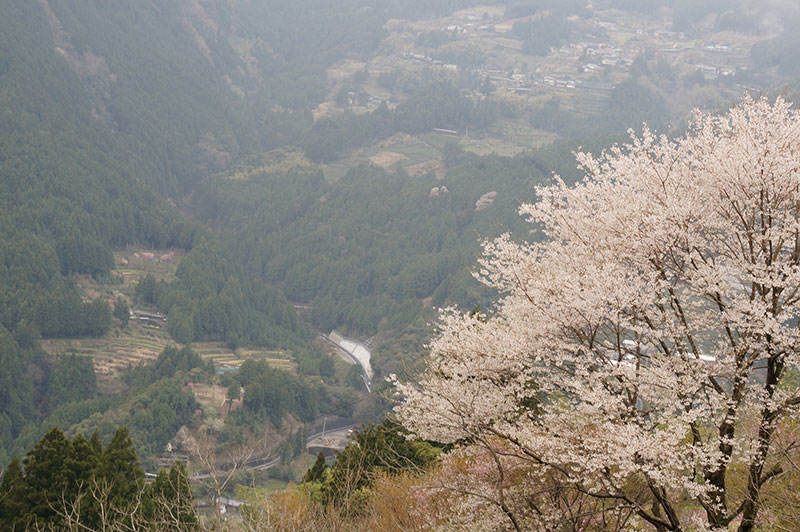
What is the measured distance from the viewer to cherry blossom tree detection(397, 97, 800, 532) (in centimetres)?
1416

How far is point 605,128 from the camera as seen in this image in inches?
7165

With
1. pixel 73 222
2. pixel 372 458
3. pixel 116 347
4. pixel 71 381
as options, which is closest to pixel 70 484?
pixel 372 458

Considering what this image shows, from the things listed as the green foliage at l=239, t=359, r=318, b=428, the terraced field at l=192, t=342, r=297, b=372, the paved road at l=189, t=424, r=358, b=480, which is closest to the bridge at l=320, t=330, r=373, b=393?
the terraced field at l=192, t=342, r=297, b=372

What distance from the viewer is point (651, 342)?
15609 mm

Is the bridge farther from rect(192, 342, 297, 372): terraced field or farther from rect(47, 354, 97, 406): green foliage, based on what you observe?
rect(47, 354, 97, 406): green foliage

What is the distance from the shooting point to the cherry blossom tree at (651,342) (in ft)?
46.4

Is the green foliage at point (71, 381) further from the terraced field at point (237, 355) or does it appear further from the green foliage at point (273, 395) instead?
the terraced field at point (237, 355)

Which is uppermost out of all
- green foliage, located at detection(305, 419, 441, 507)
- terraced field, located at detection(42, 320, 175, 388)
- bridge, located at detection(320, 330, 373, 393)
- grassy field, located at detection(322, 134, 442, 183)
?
green foliage, located at detection(305, 419, 441, 507)

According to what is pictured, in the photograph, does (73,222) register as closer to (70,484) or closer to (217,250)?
(217,250)

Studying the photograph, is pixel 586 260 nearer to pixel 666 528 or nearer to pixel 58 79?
pixel 666 528

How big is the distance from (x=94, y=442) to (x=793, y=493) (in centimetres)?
2904

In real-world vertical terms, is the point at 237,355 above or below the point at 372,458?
below

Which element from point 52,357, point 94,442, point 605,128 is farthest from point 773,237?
point 605,128

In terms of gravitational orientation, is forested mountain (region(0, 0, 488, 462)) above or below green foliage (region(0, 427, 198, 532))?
below
